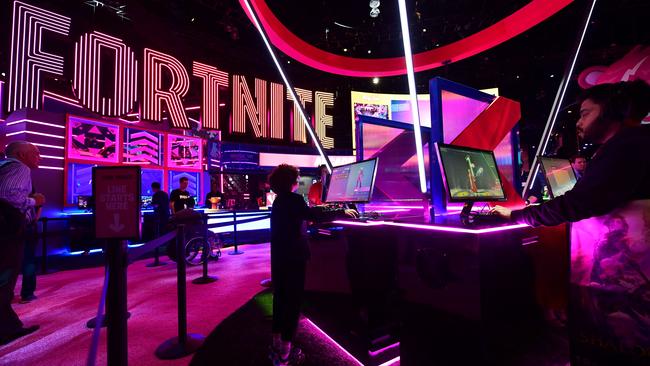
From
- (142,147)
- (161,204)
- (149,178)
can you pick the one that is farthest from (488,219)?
(149,178)

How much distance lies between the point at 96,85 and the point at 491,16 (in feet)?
33.3

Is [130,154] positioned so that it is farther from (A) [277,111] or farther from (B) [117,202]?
(B) [117,202]

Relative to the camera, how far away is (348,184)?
3031 millimetres

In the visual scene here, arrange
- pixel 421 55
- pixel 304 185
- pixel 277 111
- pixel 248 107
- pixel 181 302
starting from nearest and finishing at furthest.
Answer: pixel 181 302, pixel 421 55, pixel 248 107, pixel 304 185, pixel 277 111

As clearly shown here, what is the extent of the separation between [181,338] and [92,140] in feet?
22.1

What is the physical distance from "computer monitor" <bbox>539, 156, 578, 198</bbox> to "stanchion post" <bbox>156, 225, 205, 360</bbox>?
3.35m

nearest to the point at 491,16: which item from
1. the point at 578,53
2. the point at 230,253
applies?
the point at 578,53

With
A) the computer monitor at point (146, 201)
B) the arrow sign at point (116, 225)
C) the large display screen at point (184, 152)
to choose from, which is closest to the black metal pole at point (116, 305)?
the arrow sign at point (116, 225)

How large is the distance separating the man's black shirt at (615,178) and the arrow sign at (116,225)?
7.47 ft

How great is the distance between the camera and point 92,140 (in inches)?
284

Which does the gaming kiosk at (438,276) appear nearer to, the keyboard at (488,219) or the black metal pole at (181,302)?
the keyboard at (488,219)

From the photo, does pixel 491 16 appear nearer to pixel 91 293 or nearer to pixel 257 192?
pixel 257 192

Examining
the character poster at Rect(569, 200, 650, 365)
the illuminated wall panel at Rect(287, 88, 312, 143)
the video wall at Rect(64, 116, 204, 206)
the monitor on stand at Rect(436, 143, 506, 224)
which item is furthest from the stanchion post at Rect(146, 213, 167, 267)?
the illuminated wall panel at Rect(287, 88, 312, 143)

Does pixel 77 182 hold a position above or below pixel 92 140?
below
